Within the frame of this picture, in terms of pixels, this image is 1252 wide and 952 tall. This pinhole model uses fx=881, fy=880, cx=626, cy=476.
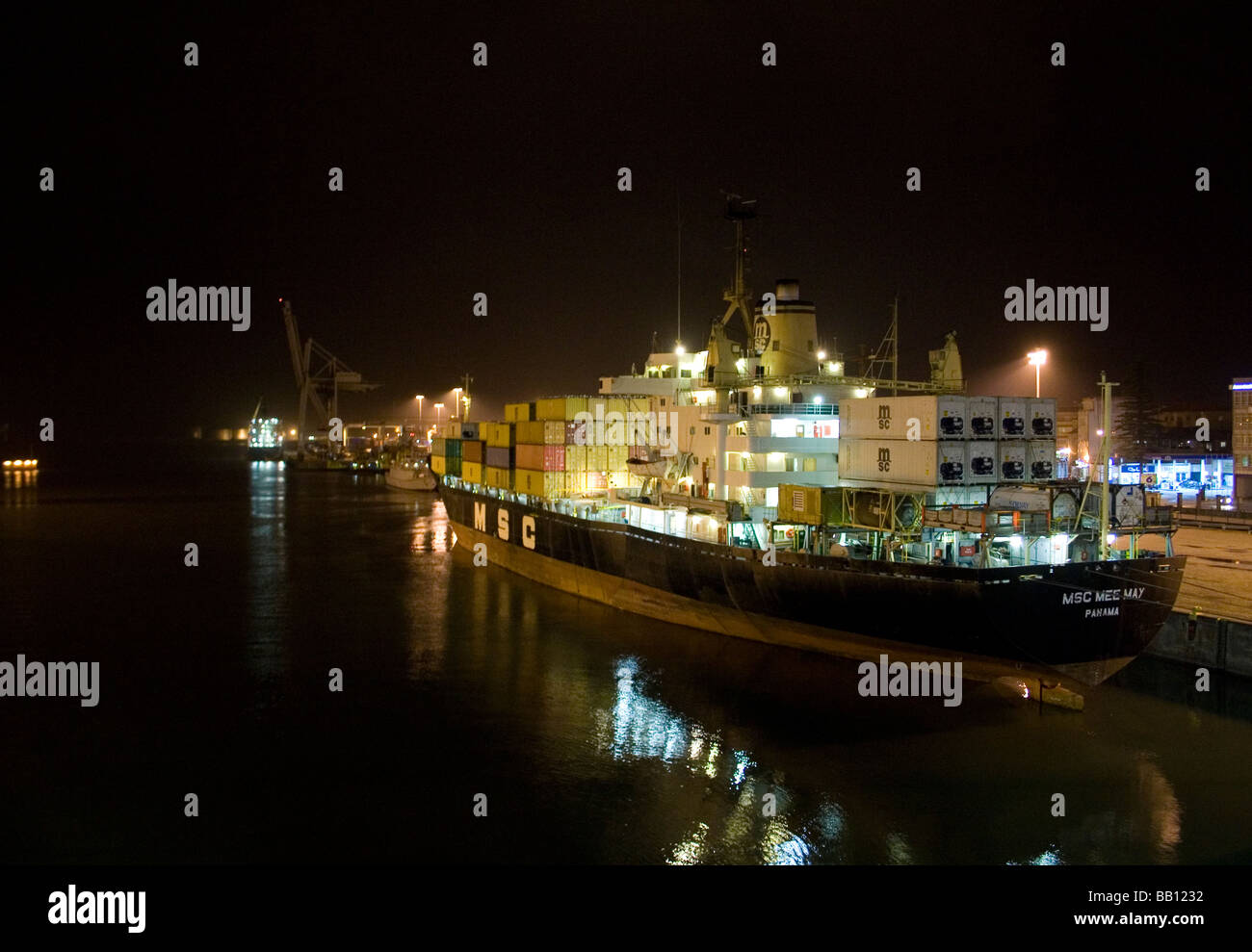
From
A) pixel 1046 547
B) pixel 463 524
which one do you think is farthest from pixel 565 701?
pixel 463 524

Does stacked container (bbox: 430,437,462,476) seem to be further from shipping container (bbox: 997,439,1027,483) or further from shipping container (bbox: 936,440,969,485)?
shipping container (bbox: 997,439,1027,483)

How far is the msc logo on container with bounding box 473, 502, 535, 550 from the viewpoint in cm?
4016

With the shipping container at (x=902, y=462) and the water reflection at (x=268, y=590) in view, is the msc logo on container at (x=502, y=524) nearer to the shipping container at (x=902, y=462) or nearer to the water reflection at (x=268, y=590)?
the water reflection at (x=268, y=590)

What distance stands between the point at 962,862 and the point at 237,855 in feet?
40.5

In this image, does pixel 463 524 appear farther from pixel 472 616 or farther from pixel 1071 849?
pixel 1071 849

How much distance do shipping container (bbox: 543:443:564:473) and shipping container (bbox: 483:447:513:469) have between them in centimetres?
522

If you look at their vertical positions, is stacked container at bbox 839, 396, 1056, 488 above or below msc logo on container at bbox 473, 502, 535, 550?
above

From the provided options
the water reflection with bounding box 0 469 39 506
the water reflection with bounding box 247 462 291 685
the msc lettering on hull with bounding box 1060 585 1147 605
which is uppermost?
the msc lettering on hull with bounding box 1060 585 1147 605

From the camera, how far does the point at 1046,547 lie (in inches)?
911

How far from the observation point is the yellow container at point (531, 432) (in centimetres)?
3953

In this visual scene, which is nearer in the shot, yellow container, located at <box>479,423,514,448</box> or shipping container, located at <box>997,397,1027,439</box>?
shipping container, located at <box>997,397,1027,439</box>

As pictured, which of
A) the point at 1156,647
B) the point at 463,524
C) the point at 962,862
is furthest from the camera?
the point at 463,524

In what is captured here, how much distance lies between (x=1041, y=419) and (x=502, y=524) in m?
26.2

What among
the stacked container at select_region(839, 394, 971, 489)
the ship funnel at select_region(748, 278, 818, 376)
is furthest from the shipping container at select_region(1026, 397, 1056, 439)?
the ship funnel at select_region(748, 278, 818, 376)
